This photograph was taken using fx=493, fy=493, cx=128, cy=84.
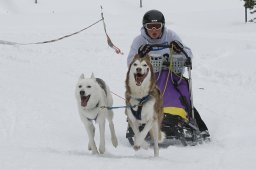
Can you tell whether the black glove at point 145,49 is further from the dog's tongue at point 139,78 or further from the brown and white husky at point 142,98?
the dog's tongue at point 139,78

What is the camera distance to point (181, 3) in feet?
211

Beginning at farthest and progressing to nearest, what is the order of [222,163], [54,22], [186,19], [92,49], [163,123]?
[186,19] → [54,22] → [92,49] → [163,123] → [222,163]

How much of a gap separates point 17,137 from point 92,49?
451 inches

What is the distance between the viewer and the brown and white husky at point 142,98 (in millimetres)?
5453

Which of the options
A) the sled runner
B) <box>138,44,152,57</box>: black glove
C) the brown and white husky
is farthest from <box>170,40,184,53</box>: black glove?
the brown and white husky

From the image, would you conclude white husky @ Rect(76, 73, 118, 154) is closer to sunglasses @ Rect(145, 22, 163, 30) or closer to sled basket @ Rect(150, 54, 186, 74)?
sled basket @ Rect(150, 54, 186, 74)

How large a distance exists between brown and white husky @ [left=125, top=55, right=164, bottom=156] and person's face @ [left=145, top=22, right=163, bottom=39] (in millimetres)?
1337

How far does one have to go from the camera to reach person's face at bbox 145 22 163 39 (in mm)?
6832

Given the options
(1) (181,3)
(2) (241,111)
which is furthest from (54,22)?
(1) (181,3)

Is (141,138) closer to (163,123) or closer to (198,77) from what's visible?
(163,123)

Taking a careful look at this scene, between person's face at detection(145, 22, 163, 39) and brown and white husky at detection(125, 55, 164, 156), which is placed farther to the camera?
person's face at detection(145, 22, 163, 39)

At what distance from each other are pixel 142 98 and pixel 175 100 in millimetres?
1489

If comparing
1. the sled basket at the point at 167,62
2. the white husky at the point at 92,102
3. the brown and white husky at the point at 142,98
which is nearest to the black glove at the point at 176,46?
the sled basket at the point at 167,62

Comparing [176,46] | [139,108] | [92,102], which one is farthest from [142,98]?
[176,46]
